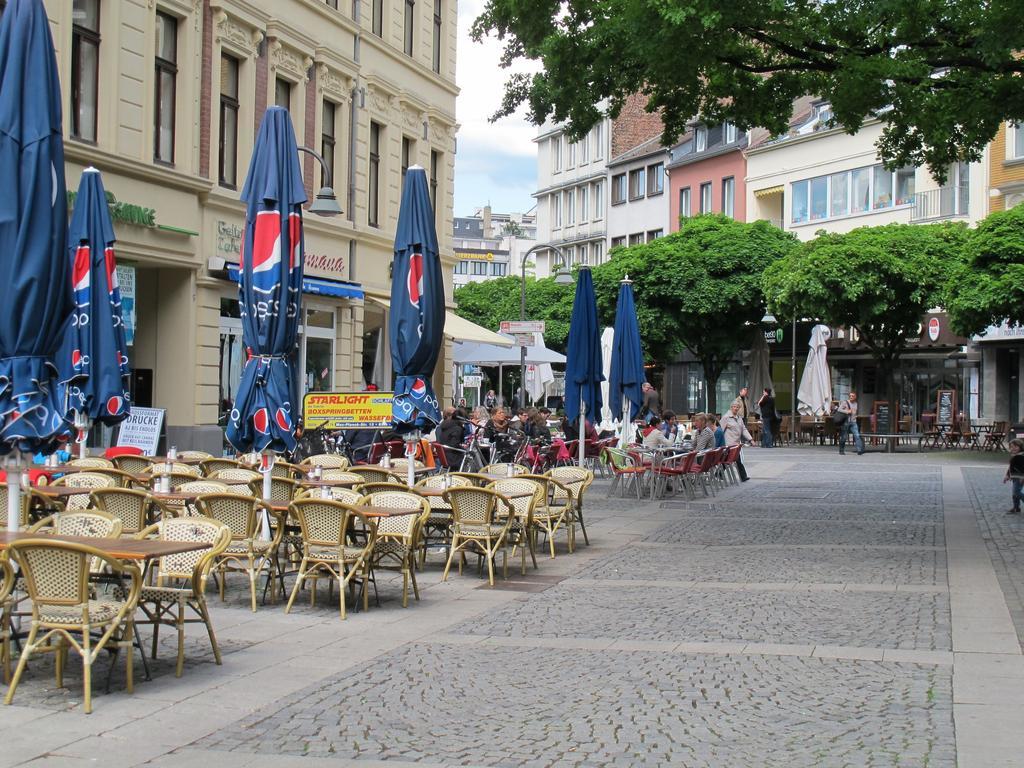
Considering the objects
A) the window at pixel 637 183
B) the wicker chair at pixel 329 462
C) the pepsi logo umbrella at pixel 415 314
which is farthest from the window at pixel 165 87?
the window at pixel 637 183

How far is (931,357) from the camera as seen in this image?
1788 inches

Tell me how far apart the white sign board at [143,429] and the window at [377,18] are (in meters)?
14.0

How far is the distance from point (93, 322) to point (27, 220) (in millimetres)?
6524

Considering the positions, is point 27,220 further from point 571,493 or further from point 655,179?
point 655,179

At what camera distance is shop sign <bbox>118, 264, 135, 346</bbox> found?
69.2 feet

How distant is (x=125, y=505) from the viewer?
10.0 m

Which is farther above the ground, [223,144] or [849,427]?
[223,144]

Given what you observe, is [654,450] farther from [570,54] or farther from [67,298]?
[67,298]

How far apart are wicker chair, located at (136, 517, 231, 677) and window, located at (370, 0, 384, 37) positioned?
2326 centimetres

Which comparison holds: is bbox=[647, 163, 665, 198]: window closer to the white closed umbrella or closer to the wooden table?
the white closed umbrella

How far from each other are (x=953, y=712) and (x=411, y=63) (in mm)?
27266

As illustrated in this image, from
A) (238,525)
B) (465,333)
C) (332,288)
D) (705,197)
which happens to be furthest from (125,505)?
(705,197)

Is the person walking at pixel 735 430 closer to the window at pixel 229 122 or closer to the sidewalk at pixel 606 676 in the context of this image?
the sidewalk at pixel 606 676

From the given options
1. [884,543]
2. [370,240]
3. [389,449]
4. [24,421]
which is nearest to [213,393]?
[389,449]
